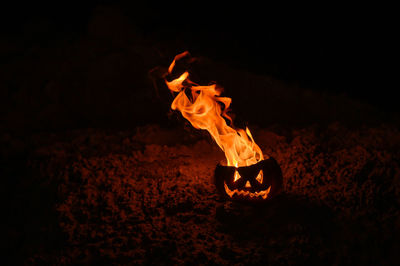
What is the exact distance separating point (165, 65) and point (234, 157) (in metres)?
3.11

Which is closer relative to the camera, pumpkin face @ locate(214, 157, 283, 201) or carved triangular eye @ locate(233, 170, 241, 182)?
pumpkin face @ locate(214, 157, 283, 201)

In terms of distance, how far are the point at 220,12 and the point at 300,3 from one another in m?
1.47

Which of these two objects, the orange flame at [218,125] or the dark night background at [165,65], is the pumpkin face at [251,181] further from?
the dark night background at [165,65]

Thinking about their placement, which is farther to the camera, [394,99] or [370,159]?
[394,99]

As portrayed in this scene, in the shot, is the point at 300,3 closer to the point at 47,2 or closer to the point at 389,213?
the point at 389,213

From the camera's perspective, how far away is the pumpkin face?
3.52 m

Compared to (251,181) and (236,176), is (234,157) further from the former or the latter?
(251,181)

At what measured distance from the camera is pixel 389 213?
3.46 m

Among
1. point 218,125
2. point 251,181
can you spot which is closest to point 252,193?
point 251,181

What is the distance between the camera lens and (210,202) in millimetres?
3812

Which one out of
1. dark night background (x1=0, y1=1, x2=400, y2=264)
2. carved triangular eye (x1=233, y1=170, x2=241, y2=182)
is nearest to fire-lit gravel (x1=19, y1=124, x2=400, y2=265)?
dark night background (x1=0, y1=1, x2=400, y2=264)

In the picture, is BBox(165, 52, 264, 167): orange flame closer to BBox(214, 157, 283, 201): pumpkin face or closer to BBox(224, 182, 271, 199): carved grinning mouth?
BBox(214, 157, 283, 201): pumpkin face

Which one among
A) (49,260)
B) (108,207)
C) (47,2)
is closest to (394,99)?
(108,207)

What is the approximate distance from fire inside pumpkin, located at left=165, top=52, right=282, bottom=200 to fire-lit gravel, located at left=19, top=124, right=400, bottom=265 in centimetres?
19
